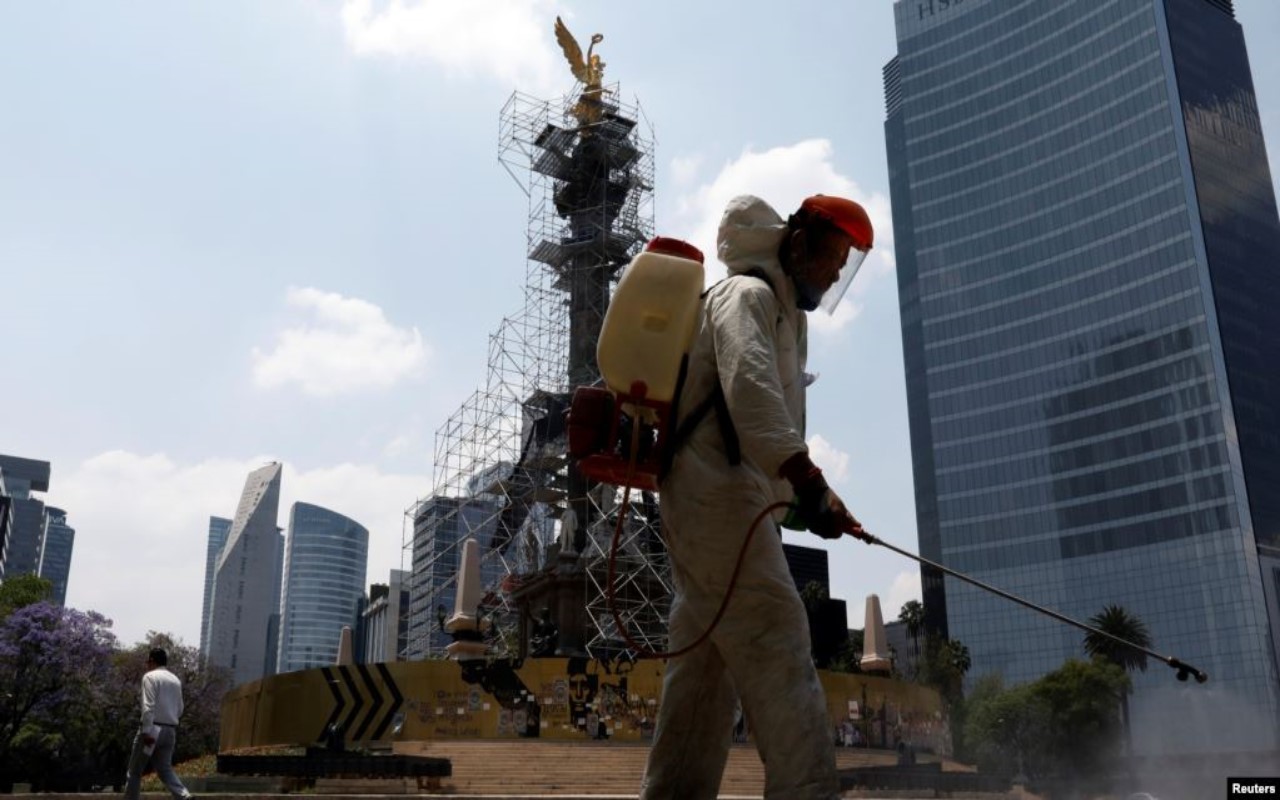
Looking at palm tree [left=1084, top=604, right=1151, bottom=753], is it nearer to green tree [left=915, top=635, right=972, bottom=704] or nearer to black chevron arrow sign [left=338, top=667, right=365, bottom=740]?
green tree [left=915, top=635, right=972, bottom=704]

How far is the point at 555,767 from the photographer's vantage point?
20.6 m

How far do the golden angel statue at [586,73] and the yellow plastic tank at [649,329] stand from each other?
41916 millimetres

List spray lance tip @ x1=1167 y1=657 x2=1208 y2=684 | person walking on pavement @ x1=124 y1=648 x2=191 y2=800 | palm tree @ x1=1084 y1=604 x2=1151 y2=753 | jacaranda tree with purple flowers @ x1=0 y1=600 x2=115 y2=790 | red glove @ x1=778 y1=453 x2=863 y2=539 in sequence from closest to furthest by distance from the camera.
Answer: red glove @ x1=778 y1=453 x2=863 y2=539 < spray lance tip @ x1=1167 y1=657 x2=1208 y2=684 < person walking on pavement @ x1=124 y1=648 x2=191 y2=800 < jacaranda tree with purple flowers @ x1=0 y1=600 x2=115 y2=790 < palm tree @ x1=1084 y1=604 x2=1151 y2=753

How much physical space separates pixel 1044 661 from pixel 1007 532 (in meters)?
11.2

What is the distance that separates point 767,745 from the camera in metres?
3.54

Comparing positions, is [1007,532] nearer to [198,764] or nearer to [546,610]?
[546,610]

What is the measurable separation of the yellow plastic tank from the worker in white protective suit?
158 mm

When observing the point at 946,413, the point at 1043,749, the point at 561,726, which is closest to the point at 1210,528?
the point at 946,413

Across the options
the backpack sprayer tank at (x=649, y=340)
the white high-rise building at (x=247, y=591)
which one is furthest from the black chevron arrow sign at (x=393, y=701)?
the white high-rise building at (x=247, y=591)

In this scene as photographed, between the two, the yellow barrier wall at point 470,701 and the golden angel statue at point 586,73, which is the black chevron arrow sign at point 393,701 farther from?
the golden angel statue at point 586,73

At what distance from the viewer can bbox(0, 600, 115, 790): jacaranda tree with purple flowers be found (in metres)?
27.1

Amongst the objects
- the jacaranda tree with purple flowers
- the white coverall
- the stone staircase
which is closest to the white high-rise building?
the jacaranda tree with purple flowers

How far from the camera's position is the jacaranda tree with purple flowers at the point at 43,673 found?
89.0ft

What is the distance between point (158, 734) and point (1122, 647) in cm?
6677
